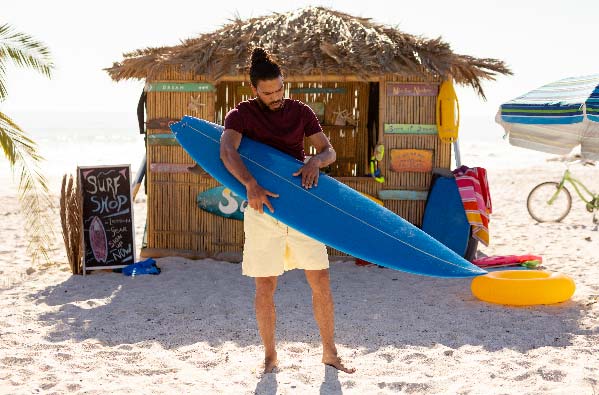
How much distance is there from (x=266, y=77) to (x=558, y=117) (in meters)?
3.81

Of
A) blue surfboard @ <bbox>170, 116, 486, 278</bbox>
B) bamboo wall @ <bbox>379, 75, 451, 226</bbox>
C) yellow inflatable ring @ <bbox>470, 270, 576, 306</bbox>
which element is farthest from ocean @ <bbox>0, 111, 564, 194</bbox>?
blue surfboard @ <bbox>170, 116, 486, 278</bbox>

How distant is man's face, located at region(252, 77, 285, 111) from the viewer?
3.71 meters

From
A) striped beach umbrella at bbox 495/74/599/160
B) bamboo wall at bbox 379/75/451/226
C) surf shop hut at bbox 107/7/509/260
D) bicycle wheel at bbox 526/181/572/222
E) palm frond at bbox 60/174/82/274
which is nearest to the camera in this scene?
striped beach umbrella at bbox 495/74/599/160

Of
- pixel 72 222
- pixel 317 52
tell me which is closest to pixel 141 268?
pixel 72 222

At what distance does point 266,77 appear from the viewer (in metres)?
3.70

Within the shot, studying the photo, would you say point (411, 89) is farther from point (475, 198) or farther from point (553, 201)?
point (553, 201)

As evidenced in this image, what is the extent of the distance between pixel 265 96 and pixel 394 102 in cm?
414

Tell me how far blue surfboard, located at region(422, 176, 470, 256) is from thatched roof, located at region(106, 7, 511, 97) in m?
1.14

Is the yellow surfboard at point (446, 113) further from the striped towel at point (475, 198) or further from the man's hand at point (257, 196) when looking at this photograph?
the man's hand at point (257, 196)

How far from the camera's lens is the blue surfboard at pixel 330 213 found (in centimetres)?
392

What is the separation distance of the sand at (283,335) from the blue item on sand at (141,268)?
10 centimetres

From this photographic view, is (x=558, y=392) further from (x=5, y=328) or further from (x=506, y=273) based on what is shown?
(x=5, y=328)

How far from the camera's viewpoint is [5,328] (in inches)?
209

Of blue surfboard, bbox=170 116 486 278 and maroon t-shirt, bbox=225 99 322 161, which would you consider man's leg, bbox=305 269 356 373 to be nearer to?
blue surfboard, bbox=170 116 486 278
